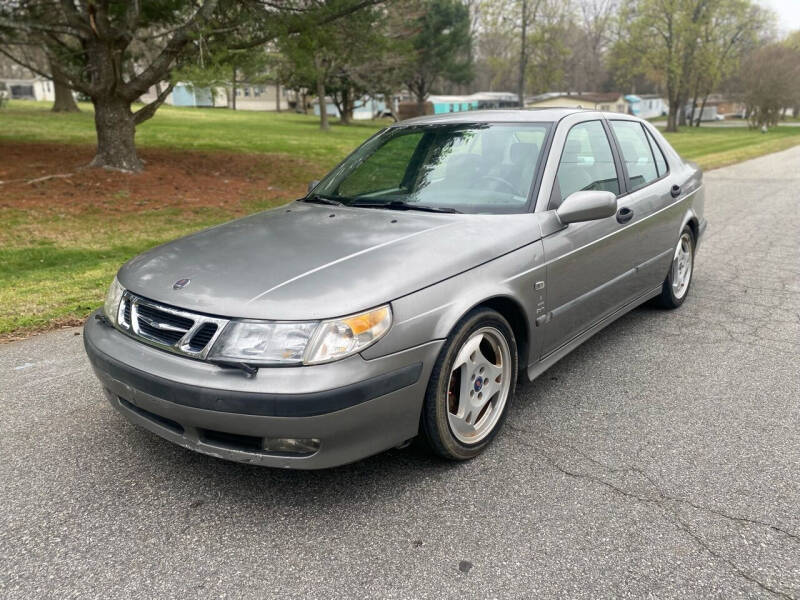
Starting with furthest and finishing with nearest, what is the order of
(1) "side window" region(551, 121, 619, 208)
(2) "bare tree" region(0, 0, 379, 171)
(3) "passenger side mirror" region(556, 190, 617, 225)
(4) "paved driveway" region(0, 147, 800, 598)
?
(2) "bare tree" region(0, 0, 379, 171) < (1) "side window" region(551, 121, 619, 208) < (3) "passenger side mirror" region(556, 190, 617, 225) < (4) "paved driveway" region(0, 147, 800, 598)

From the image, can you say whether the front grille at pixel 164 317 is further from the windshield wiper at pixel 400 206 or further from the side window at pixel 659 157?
the side window at pixel 659 157

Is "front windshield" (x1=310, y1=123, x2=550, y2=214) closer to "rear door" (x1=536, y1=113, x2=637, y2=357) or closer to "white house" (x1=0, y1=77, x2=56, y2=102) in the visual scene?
"rear door" (x1=536, y1=113, x2=637, y2=357)

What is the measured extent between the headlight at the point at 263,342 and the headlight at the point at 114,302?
0.80 metres

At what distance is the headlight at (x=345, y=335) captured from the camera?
247 cm

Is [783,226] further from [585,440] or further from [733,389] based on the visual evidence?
[585,440]

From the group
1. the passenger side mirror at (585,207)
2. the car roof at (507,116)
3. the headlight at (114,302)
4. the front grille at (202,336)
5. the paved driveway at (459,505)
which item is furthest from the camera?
the car roof at (507,116)

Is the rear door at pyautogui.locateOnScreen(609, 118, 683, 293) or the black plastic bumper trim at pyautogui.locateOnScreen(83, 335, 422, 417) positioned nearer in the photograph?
the black plastic bumper trim at pyautogui.locateOnScreen(83, 335, 422, 417)

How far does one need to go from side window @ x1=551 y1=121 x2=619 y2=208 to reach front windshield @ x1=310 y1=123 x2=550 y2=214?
0.62ft

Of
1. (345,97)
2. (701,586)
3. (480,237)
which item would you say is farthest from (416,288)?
(345,97)

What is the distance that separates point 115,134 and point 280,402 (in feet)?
37.6

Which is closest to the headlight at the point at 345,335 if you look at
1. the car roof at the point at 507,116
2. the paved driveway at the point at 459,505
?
the paved driveway at the point at 459,505

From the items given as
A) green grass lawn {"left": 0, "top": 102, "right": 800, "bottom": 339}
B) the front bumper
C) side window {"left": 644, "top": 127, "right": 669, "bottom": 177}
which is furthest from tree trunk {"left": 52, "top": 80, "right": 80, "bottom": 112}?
the front bumper

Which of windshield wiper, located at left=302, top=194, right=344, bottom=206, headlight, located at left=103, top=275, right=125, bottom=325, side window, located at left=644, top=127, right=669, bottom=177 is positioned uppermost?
side window, located at left=644, top=127, right=669, bottom=177

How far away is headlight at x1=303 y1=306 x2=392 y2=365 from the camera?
2.47 metres
